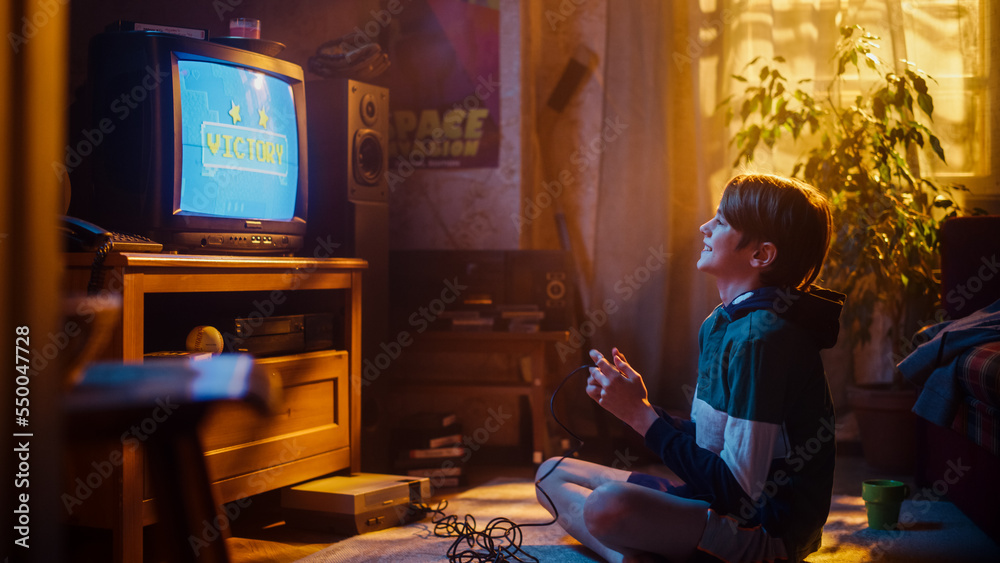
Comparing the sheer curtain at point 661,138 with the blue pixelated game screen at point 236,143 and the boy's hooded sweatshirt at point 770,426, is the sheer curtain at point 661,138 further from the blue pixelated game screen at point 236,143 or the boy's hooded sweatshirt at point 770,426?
the boy's hooded sweatshirt at point 770,426

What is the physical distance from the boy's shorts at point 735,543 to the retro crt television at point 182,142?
4.31 feet

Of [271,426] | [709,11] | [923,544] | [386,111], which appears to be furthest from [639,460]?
[709,11]

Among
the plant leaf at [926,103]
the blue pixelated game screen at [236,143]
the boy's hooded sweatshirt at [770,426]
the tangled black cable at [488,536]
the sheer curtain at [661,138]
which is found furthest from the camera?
the sheer curtain at [661,138]

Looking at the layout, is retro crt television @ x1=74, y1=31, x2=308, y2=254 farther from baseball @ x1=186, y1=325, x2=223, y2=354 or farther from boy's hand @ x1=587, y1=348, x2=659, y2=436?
boy's hand @ x1=587, y1=348, x2=659, y2=436

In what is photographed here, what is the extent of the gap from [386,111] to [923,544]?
2.00m

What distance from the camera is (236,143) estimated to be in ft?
6.23

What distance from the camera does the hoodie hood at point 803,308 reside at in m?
1.23

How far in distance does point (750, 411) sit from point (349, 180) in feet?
5.19

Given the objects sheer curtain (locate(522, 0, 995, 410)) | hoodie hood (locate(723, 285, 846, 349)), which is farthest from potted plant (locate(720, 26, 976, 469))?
hoodie hood (locate(723, 285, 846, 349))

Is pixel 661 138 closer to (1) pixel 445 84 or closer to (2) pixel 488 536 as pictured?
(1) pixel 445 84

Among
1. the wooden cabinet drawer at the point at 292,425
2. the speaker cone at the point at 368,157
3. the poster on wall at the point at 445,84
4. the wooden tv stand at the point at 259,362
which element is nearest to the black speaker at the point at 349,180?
the speaker cone at the point at 368,157

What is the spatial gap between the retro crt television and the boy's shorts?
1.31 metres

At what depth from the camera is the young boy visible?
3.84 ft

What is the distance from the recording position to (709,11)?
305cm
